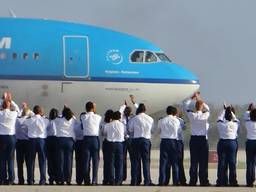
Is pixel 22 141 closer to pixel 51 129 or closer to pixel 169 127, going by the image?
pixel 51 129

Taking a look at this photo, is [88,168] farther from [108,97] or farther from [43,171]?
[108,97]

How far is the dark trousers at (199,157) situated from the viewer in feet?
97.8

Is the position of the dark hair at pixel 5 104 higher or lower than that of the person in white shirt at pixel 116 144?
higher

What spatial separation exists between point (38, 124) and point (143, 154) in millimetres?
3107

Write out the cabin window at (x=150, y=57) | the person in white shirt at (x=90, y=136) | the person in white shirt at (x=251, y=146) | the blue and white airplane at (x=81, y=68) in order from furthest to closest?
1. the cabin window at (x=150, y=57)
2. the blue and white airplane at (x=81, y=68)
3. the person in white shirt at (x=251, y=146)
4. the person in white shirt at (x=90, y=136)

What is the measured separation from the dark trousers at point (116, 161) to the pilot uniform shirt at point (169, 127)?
125cm

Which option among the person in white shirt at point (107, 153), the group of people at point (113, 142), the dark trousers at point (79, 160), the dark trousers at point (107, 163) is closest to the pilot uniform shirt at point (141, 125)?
the group of people at point (113, 142)

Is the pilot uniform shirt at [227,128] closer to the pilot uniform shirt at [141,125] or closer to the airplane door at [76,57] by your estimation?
the pilot uniform shirt at [141,125]

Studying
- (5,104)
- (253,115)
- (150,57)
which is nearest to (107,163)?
(5,104)

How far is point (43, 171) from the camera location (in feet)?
97.2

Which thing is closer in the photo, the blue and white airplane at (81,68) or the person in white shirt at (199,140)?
the person in white shirt at (199,140)

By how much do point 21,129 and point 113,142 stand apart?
2609 mm

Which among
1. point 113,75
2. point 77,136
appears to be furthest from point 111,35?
point 77,136
